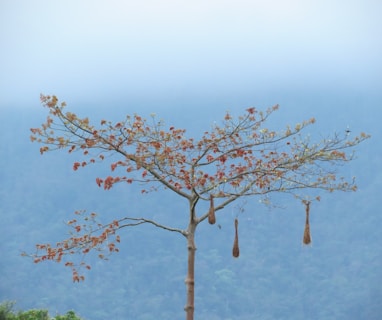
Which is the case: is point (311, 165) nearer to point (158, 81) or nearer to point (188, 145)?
point (188, 145)

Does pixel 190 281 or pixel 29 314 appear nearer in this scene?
pixel 190 281

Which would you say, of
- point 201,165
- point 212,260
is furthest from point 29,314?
point 212,260

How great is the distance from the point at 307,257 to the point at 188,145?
51942 mm

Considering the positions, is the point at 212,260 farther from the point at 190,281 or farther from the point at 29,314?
the point at 190,281

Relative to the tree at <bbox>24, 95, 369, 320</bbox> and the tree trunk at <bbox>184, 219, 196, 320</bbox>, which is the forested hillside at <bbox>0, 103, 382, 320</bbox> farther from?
the tree trunk at <bbox>184, 219, 196, 320</bbox>

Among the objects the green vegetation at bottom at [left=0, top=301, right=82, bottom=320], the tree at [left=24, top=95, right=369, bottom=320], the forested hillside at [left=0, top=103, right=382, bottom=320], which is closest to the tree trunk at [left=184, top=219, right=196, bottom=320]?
the tree at [left=24, top=95, right=369, bottom=320]

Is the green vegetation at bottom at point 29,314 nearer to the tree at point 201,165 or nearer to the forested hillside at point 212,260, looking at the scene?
the tree at point 201,165

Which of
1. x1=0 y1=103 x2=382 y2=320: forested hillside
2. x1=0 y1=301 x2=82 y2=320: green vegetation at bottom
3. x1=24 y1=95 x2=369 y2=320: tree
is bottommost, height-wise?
x1=0 y1=301 x2=82 y2=320: green vegetation at bottom

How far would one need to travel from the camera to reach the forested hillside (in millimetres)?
53156

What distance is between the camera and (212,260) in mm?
57531

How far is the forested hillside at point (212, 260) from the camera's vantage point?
174ft

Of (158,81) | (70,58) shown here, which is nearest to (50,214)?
(158,81)

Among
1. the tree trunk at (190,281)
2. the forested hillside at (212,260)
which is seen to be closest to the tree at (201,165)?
the tree trunk at (190,281)

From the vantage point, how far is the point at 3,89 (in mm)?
124250
